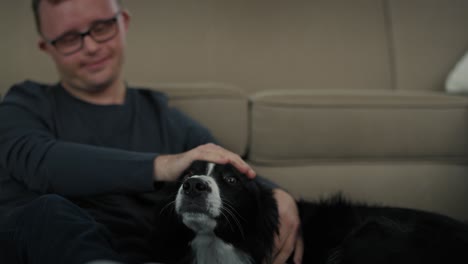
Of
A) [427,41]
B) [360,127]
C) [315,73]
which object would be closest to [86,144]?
[360,127]

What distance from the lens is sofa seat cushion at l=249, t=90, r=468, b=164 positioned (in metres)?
1.72

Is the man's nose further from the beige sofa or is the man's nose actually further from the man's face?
the beige sofa

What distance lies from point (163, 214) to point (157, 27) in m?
1.45

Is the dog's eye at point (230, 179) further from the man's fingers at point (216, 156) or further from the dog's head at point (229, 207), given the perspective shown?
the man's fingers at point (216, 156)

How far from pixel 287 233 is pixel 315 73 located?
1.44 metres

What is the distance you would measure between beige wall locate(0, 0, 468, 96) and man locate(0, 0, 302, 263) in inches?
35.1

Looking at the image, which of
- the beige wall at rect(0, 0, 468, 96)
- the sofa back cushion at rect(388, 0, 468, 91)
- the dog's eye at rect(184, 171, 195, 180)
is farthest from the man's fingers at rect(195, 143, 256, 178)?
the sofa back cushion at rect(388, 0, 468, 91)

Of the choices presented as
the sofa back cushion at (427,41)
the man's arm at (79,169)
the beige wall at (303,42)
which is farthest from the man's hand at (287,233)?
the sofa back cushion at (427,41)

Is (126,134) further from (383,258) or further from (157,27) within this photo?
(157,27)

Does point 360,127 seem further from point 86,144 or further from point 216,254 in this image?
point 86,144

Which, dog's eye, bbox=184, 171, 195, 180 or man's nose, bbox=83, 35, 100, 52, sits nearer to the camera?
dog's eye, bbox=184, 171, 195, 180

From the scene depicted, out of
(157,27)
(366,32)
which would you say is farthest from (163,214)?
(366,32)

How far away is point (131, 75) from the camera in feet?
7.86

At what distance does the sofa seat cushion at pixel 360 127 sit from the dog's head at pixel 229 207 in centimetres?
46
